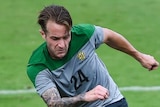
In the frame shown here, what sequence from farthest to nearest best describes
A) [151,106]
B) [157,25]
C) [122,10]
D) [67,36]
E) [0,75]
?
1. [122,10]
2. [157,25]
3. [0,75]
4. [151,106]
5. [67,36]

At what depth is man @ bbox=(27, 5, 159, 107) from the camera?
17.9 ft

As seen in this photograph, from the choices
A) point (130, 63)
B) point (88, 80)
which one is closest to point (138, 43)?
point (130, 63)

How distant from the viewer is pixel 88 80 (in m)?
5.91

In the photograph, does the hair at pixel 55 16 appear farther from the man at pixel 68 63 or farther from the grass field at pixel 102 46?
the grass field at pixel 102 46

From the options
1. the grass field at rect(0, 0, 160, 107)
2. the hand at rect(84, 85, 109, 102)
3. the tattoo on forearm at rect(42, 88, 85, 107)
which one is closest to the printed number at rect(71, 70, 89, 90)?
the tattoo on forearm at rect(42, 88, 85, 107)

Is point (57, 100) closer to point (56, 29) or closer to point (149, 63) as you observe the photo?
point (56, 29)

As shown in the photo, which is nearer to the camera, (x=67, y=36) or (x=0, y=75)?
(x=67, y=36)

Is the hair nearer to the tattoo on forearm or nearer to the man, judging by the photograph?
the man

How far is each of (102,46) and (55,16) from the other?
18.8ft

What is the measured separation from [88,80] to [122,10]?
7.42 m

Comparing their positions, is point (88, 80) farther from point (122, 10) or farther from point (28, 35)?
point (122, 10)

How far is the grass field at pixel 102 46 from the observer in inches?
352

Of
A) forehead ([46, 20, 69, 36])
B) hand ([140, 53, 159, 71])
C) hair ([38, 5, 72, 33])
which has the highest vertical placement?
hair ([38, 5, 72, 33])

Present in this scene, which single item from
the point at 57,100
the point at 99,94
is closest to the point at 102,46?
the point at 57,100
